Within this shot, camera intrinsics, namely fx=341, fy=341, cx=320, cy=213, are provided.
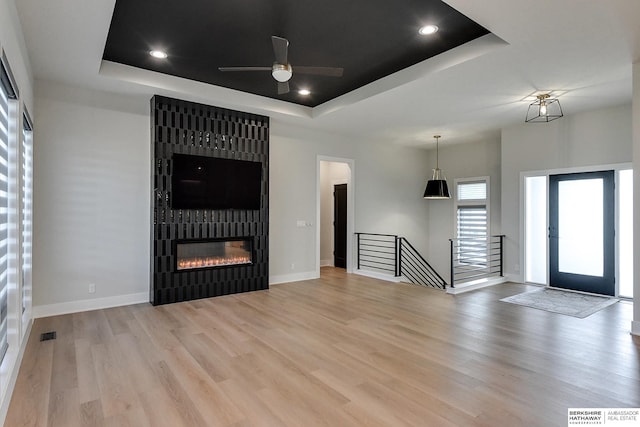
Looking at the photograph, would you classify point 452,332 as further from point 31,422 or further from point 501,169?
point 501,169

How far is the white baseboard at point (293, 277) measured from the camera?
6500mm

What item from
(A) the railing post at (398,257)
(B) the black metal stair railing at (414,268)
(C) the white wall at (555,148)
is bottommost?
(B) the black metal stair railing at (414,268)

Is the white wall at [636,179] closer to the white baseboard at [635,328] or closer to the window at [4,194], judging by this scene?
the white baseboard at [635,328]

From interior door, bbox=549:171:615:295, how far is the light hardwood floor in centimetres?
122

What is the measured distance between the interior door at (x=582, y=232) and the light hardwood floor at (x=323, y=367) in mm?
1221

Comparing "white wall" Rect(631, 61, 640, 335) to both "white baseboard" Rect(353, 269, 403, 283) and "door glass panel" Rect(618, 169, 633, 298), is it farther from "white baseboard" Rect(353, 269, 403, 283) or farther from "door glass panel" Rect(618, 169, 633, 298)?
"white baseboard" Rect(353, 269, 403, 283)

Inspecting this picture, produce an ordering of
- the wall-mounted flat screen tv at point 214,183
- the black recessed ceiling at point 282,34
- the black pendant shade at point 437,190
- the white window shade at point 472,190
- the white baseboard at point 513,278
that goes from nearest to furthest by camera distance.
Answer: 1. the black recessed ceiling at point 282,34
2. the wall-mounted flat screen tv at point 214,183
3. the white baseboard at point 513,278
4. the black pendant shade at point 437,190
5. the white window shade at point 472,190

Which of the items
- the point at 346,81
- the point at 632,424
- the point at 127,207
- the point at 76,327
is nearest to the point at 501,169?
the point at 346,81

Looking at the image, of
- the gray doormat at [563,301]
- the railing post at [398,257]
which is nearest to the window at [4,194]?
the railing post at [398,257]

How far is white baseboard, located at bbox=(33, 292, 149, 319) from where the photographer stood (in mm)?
4441

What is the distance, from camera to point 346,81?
16.5 feet

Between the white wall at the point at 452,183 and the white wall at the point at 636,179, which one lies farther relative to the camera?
the white wall at the point at 452,183

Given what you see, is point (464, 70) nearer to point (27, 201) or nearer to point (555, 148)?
point (555, 148)

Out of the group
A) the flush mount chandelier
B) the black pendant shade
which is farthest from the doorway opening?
the flush mount chandelier
